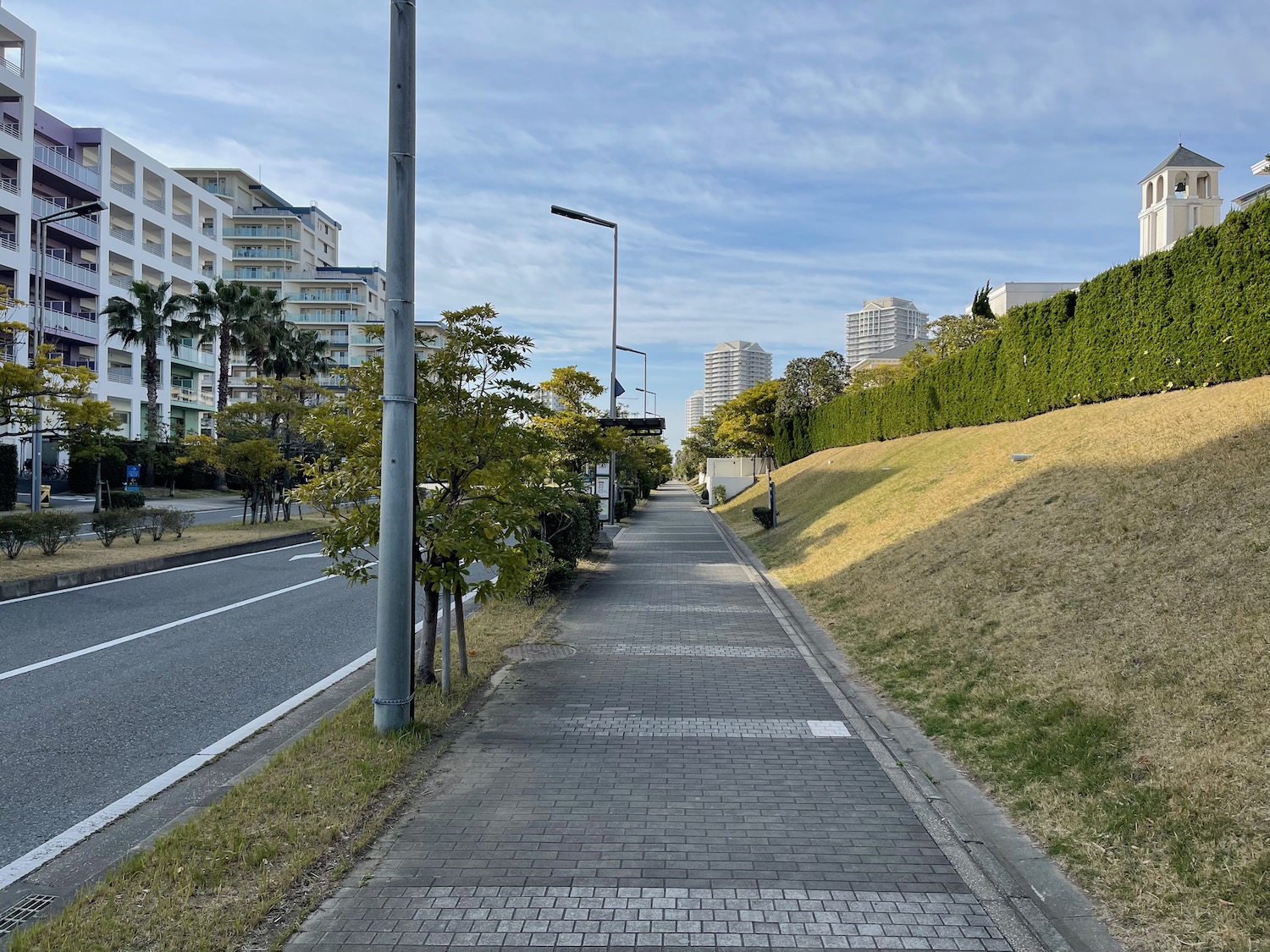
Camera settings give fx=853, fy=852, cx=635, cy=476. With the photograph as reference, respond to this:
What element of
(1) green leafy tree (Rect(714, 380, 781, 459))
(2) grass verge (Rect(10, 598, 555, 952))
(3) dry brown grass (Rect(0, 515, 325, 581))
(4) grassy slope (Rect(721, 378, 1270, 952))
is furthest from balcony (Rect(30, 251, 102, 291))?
(2) grass verge (Rect(10, 598, 555, 952))

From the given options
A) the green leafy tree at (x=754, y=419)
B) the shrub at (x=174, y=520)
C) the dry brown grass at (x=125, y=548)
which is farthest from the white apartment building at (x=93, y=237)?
the green leafy tree at (x=754, y=419)

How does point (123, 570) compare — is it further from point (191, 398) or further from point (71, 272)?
point (191, 398)

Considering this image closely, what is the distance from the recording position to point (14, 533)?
1478cm

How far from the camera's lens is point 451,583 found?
670 cm

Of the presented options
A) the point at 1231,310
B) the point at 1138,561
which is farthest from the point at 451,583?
the point at 1231,310

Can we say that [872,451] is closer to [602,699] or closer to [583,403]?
A: [583,403]

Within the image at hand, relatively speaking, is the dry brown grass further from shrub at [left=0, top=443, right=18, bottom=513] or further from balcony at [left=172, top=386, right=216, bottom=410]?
balcony at [left=172, top=386, right=216, bottom=410]

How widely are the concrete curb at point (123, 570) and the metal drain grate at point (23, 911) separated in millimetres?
5795

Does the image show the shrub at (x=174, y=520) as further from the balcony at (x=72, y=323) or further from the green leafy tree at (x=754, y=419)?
the green leafy tree at (x=754, y=419)

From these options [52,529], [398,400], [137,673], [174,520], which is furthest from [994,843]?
[174,520]

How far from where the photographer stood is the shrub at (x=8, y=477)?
95.7 feet

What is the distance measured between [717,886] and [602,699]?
3332mm

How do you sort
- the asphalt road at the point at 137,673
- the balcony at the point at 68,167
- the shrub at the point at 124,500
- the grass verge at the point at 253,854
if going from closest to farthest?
the grass verge at the point at 253,854 < the asphalt road at the point at 137,673 < the shrub at the point at 124,500 < the balcony at the point at 68,167

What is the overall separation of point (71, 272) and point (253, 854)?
49026 mm
